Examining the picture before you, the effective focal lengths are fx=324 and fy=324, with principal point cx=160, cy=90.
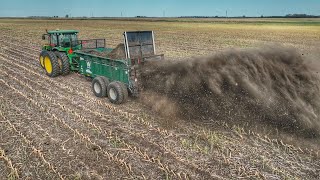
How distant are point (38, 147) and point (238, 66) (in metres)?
5.49

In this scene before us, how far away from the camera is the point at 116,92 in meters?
10.5

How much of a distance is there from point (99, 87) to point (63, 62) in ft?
10.3

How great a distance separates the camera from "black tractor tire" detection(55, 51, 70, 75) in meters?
13.5

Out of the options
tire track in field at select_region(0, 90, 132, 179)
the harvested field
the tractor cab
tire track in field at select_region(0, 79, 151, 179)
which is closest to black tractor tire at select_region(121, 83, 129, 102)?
the harvested field

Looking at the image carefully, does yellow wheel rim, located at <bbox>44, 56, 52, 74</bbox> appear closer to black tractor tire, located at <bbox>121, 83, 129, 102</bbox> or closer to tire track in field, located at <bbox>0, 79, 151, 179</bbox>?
tire track in field, located at <bbox>0, 79, 151, 179</bbox>

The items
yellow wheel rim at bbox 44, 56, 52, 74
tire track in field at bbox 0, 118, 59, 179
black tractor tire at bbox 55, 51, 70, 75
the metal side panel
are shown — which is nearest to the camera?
tire track in field at bbox 0, 118, 59, 179

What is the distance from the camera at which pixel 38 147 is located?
7.54 m

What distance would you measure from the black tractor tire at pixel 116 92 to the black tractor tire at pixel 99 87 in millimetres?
382

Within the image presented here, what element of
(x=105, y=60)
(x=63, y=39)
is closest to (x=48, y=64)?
(x=63, y=39)

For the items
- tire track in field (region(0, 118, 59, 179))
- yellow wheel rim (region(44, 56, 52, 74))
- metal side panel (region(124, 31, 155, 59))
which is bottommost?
tire track in field (region(0, 118, 59, 179))

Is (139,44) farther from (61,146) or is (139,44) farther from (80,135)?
(61,146)

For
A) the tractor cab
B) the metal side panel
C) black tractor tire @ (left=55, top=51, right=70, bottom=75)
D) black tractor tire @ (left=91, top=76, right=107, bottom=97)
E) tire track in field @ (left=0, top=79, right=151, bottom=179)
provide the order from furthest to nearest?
1. the tractor cab
2. black tractor tire @ (left=55, top=51, right=70, bottom=75)
3. black tractor tire @ (left=91, top=76, right=107, bottom=97)
4. the metal side panel
5. tire track in field @ (left=0, top=79, right=151, bottom=179)

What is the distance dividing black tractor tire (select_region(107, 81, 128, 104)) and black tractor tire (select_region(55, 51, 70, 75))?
367 centimetres

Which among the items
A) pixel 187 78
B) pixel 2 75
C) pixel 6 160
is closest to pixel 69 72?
pixel 2 75
